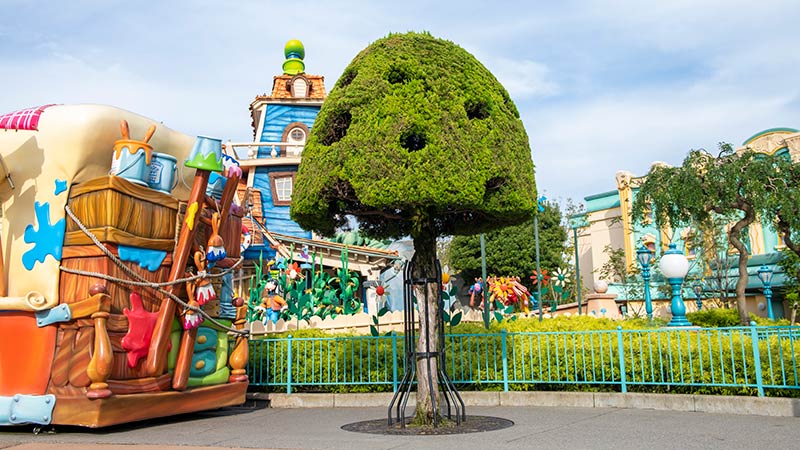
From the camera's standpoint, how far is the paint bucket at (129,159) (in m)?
8.63

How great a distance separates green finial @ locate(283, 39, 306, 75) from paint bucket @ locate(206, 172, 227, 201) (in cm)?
2362

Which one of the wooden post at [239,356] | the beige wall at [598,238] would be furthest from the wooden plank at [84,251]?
the beige wall at [598,238]

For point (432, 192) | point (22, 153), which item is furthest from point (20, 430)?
point (432, 192)

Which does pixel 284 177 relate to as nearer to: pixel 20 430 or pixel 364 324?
pixel 364 324

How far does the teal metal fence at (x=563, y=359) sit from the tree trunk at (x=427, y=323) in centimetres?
199

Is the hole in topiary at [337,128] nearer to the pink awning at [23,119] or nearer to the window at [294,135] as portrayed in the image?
the pink awning at [23,119]

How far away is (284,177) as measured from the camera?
1183 inches

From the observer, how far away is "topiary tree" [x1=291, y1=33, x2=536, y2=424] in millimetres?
7641

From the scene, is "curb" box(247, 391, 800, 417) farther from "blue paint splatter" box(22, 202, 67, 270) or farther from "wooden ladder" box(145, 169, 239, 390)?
"blue paint splatter" box(22, 202, 67, 270)

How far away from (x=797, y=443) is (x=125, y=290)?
7.71 metres

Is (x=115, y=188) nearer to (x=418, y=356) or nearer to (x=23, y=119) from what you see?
(x=23, y=119)

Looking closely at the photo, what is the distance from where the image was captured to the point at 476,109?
838cm

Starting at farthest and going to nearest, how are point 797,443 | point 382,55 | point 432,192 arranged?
A: point 382,55 → point 432,192 → point 797,443

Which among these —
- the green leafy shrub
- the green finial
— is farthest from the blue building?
the green leafy shrub
